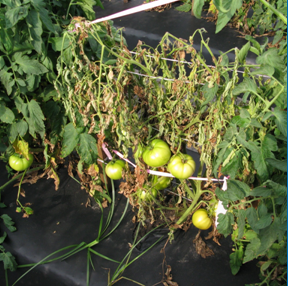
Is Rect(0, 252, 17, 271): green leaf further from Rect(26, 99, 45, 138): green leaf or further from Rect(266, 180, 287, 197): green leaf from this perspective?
Rect(266, 180, 287, 197): green leaf

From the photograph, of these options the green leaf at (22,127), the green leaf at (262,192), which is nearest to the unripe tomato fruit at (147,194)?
the green leaf at (262,192)

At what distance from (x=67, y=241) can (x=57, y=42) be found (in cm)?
98

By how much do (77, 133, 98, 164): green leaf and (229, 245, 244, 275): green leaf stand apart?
28.5 inches

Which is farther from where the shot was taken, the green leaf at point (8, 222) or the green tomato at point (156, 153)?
the green leaf at point (8, 222)

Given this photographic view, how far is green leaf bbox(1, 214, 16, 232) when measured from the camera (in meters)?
1.57

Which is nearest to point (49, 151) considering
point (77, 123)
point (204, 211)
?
point (77, 123)

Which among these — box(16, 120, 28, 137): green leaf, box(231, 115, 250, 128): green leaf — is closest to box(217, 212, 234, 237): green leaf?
box(231, 115, 250, 128): green leaf

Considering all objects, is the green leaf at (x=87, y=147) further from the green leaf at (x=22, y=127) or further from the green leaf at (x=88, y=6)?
the green leaf at (x=88, y=6)

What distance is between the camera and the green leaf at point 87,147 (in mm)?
1213

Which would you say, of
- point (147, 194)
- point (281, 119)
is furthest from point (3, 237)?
point (281, 119)

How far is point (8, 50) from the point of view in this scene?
1.14 meters

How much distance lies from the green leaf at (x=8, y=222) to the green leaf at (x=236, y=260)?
1.12 m

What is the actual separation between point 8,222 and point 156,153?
39.4 inches

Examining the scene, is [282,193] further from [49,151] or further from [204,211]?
[49,151]
